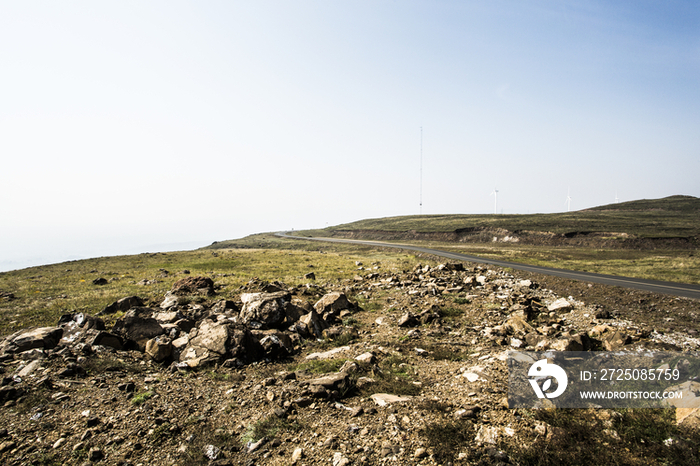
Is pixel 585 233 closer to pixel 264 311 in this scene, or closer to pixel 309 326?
pixel 309 326

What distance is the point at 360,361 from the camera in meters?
9.83

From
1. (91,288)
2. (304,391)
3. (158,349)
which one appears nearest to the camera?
(304,391)

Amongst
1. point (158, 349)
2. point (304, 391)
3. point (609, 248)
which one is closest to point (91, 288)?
point (158, 349)

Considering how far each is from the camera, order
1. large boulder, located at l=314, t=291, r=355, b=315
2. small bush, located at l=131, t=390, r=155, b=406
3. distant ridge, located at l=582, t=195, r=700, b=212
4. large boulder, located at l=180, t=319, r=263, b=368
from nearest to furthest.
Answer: small bush, located at l=131, t=390, r=155, b=406
large boulder, located at l=180, t=319, r=263, b=368
large boulder, located at l=314, t=291, r=355, b=315
distant ridge, located at l=582, t=195, r=700, b=212

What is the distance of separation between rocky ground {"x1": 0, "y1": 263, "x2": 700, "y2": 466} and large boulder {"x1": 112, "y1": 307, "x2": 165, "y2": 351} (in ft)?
0.16

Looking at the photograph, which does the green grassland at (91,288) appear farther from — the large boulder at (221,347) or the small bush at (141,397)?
the small bush at (141,397)

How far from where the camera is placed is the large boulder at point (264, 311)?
1346 cm

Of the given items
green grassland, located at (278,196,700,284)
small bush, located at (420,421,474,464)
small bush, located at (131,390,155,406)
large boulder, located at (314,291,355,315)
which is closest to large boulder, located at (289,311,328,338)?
large boulder, located at (314,291,355,315)

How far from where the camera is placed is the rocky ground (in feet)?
19.4

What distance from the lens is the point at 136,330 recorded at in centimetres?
1167

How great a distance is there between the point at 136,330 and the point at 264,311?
4867 millimetres

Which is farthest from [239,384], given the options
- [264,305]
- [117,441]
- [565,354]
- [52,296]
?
[52,296]

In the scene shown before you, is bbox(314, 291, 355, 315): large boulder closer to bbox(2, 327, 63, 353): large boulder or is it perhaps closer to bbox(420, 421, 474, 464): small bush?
bbox(420, 421, 474, 464): small bush

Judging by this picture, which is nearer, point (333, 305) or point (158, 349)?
point (158, 349)
